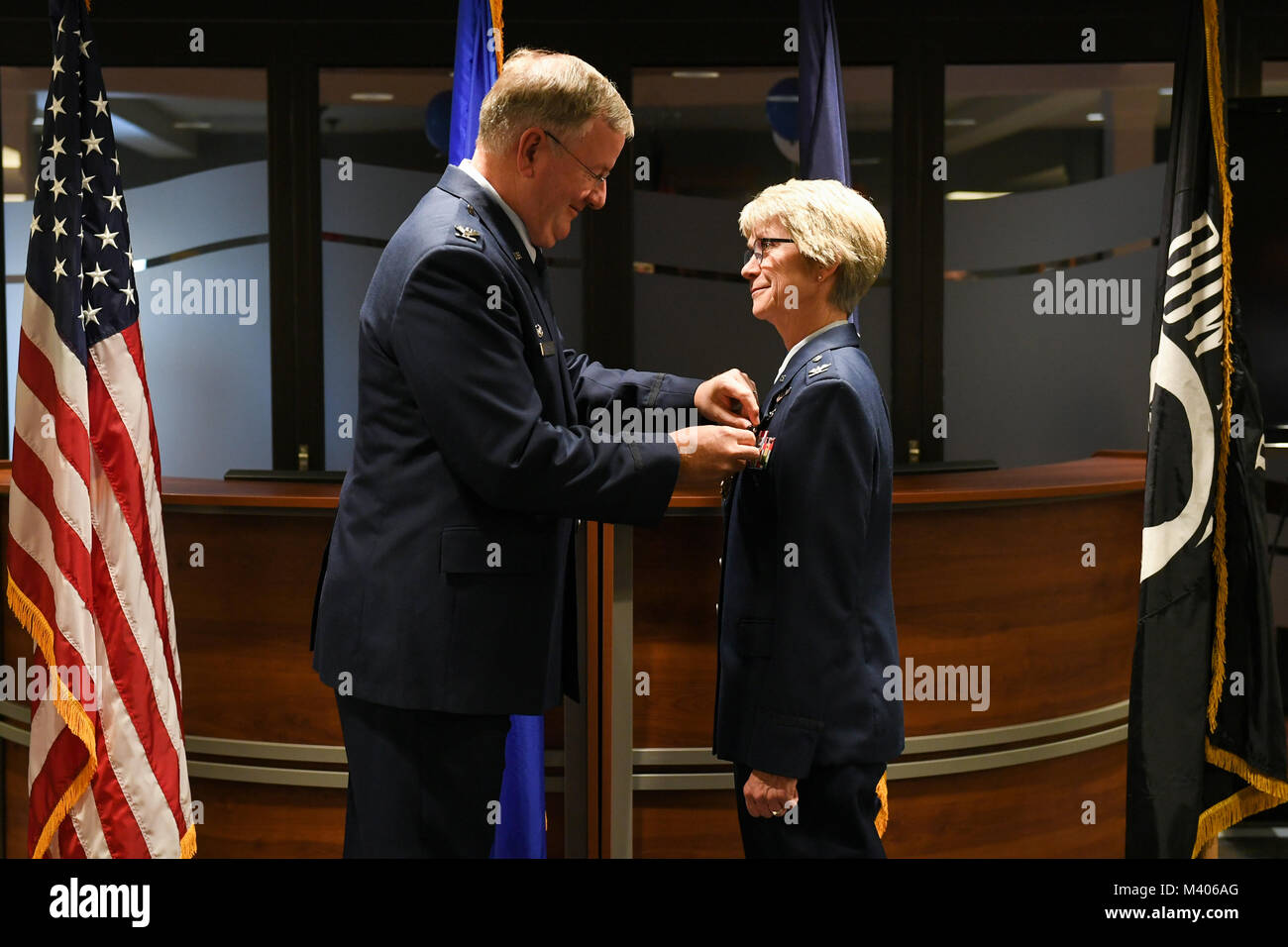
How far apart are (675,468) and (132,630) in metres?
1.57

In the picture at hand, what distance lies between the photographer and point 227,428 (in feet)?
15.9

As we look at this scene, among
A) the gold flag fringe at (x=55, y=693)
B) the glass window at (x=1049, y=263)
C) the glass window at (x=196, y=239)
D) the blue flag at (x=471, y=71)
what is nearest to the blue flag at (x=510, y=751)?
the blue flag at (x=471, y=71)

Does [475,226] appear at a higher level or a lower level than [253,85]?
lower

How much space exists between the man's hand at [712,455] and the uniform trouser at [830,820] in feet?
1.64

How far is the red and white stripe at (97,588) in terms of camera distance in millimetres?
2604

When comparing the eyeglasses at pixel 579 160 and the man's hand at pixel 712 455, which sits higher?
the eyeglasses at pixel 579 160

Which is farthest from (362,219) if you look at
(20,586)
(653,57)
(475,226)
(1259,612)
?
(1259,612)

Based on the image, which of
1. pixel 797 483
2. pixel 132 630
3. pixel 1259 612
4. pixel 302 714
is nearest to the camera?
pixel 797 483

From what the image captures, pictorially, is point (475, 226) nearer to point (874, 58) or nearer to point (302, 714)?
point (302, 714)

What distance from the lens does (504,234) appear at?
1846 mm

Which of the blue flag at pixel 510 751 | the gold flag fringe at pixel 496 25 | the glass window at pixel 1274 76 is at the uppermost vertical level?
the glass window at pixel 1274 76

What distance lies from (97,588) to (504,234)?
4.85 feet

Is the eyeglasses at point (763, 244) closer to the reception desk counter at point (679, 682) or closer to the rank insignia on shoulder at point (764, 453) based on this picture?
the rank insignia on shoulder at point (764, 453)

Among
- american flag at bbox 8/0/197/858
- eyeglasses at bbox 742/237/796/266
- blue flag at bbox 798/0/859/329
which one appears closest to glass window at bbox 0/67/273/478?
american flag at bbox 8/0/197/858
